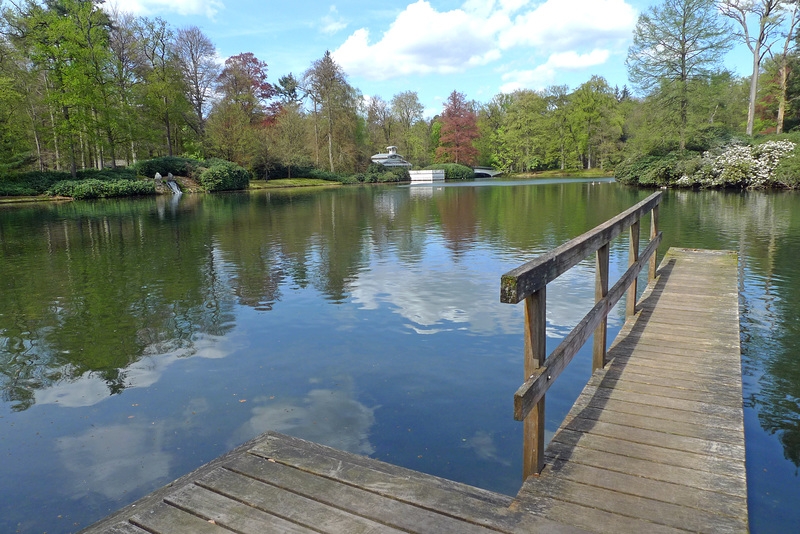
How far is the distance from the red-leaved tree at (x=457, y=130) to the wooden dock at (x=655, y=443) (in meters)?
72.5

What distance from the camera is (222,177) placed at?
4394 cm

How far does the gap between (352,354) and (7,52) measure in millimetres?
43008

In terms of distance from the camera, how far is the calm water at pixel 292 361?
13.4ft

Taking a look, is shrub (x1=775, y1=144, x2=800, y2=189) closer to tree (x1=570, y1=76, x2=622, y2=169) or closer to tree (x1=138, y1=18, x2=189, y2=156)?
tree (x1=570, y1=76, x2=622, y2=169)

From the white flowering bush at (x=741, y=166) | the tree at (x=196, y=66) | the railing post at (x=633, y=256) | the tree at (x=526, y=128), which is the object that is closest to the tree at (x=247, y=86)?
the tree at (x=196, y=66)

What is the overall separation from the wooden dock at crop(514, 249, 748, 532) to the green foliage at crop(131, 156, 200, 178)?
4509 centimetres

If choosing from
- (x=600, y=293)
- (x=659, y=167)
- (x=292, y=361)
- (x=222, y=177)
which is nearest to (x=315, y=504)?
(x=600, y=293)

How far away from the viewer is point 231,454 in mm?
3490

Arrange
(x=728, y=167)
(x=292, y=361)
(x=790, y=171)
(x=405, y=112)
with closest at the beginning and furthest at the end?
(x=292, y=361) < (x=790, y=171) < (x=728, y=167) < (x=405, y=112)

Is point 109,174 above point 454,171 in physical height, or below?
below

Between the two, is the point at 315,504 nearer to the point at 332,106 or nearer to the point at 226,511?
the point at 226,511

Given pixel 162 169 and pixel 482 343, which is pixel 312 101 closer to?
pixel 162 169

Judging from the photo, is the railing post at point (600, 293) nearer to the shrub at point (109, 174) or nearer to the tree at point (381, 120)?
the shrub at point (109, 174)

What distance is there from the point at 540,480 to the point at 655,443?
97 cm
